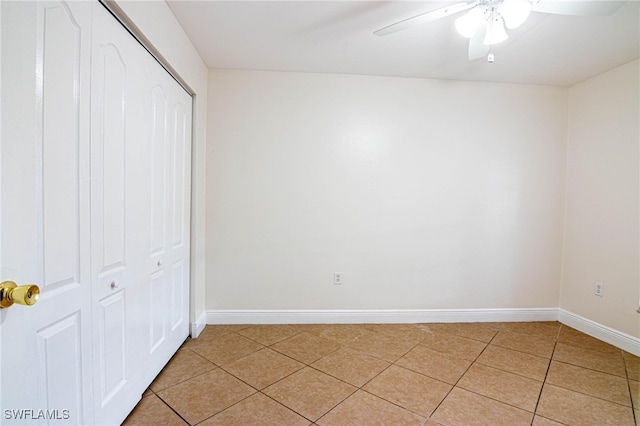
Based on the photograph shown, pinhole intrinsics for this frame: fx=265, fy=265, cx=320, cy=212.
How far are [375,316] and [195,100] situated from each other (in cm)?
263

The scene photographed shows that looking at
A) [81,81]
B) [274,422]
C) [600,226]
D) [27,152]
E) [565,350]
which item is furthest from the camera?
[600,226]

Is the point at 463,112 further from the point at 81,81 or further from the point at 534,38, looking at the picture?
the point at 81,81

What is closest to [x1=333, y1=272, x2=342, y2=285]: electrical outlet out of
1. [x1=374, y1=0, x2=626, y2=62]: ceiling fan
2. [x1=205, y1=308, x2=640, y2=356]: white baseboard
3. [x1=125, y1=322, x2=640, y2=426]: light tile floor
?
[x1=205, y1=308, x2=640, y2=356]: white baseboard

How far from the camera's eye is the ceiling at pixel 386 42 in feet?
5.71

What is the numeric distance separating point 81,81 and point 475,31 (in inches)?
81.0

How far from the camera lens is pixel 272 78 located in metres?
2.57

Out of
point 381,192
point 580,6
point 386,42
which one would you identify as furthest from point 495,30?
point 381,192

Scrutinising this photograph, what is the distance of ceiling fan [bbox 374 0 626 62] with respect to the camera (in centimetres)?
127

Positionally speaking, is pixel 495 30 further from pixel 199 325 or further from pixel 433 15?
pixel 199 325

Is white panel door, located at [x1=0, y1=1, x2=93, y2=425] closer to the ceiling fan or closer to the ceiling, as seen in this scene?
the ceiling

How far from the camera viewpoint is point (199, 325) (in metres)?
2.41

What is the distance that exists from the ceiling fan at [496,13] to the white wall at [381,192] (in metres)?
1.05

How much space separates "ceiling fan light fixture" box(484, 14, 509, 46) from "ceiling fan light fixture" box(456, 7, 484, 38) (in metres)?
0.06

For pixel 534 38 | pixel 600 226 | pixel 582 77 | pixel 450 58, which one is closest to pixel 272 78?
pixel 450 58
